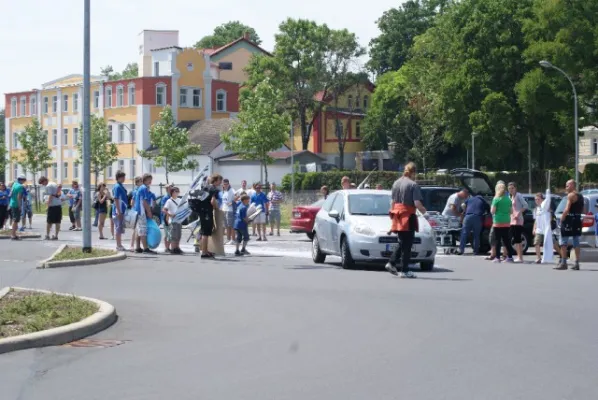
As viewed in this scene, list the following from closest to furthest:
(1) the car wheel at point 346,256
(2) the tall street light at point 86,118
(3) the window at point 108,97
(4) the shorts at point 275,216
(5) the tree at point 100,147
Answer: (1) the car wheel at point 346,256 < (2) the tall street light at point 86,118 < (4) the shorts at point 275,216 < (5) the tree at point 100,147 < (3) the window at point 108,97

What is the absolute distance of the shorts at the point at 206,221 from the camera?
21141 millimetres

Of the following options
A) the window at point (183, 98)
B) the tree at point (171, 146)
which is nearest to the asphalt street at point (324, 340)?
the tree at point (171, 146)

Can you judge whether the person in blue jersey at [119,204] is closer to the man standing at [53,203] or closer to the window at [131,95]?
the man standing at [53,203]

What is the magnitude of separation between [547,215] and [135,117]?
229ft

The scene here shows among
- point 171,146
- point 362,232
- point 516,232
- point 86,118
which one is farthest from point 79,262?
point 171,146

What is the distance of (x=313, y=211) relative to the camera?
101ft

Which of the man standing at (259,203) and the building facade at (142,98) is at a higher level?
the building facade at (142,98)

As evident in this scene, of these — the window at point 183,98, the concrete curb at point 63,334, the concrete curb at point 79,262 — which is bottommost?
the concrete curb at point 63,334

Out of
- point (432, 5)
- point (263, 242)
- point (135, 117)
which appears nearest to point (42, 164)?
point (135, 117)

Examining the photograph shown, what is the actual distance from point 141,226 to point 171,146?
52.0 m

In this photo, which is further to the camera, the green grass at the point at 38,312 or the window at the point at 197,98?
A: the window at the point at 197,98

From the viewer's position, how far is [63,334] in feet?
31.7

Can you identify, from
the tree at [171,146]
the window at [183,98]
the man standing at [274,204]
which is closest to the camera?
the man standing at [274,204]

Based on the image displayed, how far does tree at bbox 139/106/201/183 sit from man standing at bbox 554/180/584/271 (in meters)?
56.7
